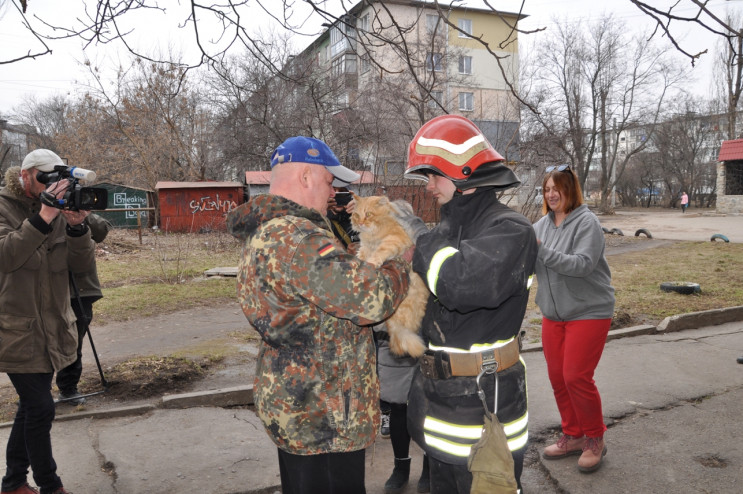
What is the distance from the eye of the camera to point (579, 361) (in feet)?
11.7

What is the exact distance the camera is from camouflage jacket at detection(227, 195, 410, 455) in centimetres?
186

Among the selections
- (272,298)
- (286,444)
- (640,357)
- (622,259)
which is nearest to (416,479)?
(286,444)

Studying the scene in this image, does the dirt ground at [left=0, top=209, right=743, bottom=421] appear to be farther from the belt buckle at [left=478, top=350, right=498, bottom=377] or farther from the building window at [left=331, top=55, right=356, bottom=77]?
the building window at [left=331, top=55, right=356, bottom=77]

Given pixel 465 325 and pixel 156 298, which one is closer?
pixel 465 325

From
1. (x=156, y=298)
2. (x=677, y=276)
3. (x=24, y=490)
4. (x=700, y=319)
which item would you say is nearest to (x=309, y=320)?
(x=24, y=490)

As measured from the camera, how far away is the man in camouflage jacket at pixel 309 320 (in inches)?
73.2

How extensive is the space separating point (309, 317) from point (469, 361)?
0.69m

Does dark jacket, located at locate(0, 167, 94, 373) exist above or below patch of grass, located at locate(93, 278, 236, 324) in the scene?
above

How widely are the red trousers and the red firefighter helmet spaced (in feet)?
6.05

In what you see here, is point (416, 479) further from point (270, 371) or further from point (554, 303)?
point (270, 371)

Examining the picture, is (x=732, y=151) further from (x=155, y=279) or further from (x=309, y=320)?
(x=309, y=320)

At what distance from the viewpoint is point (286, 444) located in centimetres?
202

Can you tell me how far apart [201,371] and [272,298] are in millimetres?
4298

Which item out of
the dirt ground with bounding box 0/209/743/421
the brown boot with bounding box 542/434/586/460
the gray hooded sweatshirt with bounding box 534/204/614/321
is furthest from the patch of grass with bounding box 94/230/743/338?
the gray hooded sweatshirt with bounding box 534/204/614/321
